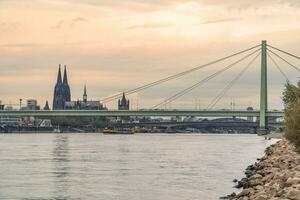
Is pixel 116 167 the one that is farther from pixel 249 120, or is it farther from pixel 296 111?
pixel 249 120

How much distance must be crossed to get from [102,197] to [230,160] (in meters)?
21.5

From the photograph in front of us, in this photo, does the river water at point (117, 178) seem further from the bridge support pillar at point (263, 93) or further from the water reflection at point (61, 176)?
the bridge support pillar at point (263, 93)

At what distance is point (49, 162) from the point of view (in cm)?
4172

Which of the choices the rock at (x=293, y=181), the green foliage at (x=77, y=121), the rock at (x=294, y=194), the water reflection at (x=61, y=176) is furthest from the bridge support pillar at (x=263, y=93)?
the green foliage at (x=77, y=121)

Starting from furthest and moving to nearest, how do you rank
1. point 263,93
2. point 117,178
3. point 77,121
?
point 77,121 → point 263,93 → point 117,178

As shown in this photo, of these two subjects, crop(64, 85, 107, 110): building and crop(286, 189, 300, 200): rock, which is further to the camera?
crop(64, 85, 107, 110): building

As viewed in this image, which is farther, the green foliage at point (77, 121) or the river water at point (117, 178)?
the green foliage at point (77, 121)

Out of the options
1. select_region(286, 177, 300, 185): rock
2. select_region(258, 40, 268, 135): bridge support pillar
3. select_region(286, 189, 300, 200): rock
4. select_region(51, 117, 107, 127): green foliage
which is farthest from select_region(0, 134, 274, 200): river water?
select_region(51, 117, 107, 127): green foliage

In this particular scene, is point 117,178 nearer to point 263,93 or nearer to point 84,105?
point 263,93

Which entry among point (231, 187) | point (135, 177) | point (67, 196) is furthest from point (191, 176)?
point (67, 196)

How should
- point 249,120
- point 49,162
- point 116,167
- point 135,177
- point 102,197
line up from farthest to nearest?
1. point 249,120
2. point 49,162
3. point 116,167
4. point 135,177
5. point 102,197

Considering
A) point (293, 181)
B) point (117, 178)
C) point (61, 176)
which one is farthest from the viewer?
point (61, 176)

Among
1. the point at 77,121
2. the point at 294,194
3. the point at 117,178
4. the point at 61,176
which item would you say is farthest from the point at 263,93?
the point at 77,121

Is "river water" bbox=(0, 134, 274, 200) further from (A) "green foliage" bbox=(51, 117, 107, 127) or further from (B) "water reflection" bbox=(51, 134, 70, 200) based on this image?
(A) "green foliage" bbox=(51, 117, 107, 127)
